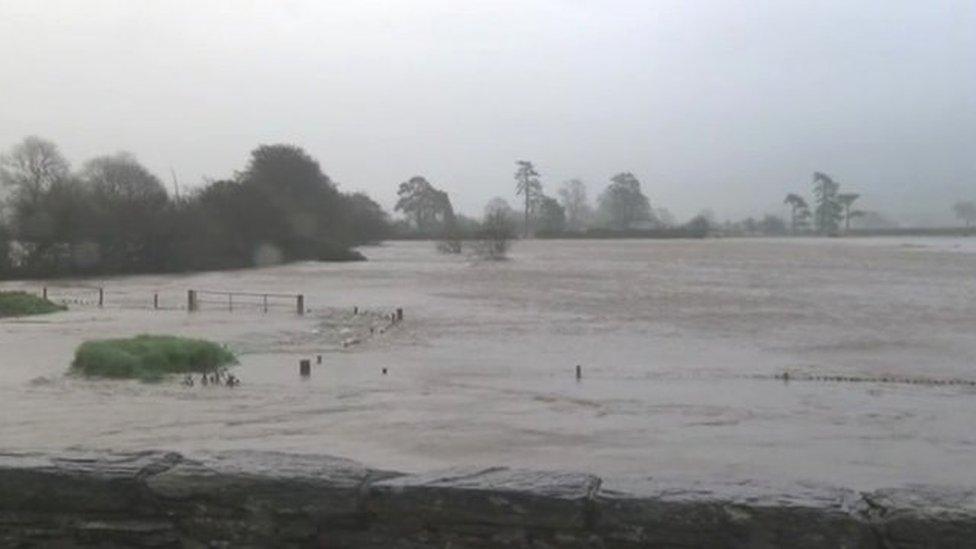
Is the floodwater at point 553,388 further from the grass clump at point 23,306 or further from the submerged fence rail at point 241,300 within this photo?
the grass clump at point 23,306

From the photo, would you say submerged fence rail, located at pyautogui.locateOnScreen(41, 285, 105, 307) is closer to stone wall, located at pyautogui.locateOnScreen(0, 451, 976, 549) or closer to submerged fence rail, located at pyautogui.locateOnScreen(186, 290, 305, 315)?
submerged fence rail, located at pyautogui.locateOnScreen(186, 290, 305, 315)

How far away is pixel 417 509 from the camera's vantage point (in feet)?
14.0

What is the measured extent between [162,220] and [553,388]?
2983 inches

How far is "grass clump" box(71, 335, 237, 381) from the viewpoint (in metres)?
25.5

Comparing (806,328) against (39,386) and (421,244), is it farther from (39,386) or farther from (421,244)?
(421,244)

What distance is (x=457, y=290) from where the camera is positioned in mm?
65625

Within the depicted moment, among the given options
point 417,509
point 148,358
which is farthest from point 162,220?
point 417,509

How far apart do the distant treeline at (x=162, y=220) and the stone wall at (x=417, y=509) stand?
8202 cm

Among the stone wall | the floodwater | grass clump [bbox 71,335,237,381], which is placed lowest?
the floodwater

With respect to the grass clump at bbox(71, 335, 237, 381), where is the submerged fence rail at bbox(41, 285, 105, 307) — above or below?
below

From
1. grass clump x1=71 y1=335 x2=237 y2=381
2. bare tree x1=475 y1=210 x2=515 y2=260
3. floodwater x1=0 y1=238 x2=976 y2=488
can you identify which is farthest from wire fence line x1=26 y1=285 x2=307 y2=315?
bare tree x1=475 y1=210 x2=515 y2=260

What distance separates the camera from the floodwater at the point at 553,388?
54.1ft

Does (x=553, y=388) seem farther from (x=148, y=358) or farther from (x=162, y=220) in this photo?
(x=162, y=220)

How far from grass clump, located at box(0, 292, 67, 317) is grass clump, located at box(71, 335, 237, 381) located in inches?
739
